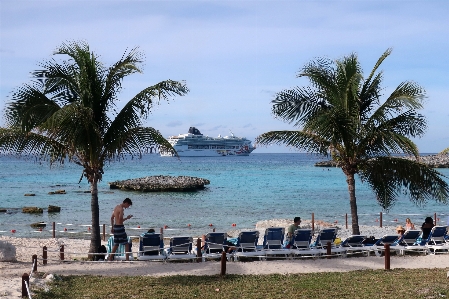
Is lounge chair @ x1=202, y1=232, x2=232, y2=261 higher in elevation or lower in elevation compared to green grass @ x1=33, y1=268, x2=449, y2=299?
higher

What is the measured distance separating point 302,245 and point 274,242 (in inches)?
27.6

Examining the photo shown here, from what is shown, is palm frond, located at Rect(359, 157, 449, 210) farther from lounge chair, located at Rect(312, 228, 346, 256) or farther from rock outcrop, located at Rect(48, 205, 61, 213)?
rock outcrop, located at Rect(48, 205, 61, 213)

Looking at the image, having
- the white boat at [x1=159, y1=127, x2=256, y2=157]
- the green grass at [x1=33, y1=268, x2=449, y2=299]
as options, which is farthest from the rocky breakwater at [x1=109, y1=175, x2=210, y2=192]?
the white boat at [x1=159, y1=127, x2=256, y2=157]

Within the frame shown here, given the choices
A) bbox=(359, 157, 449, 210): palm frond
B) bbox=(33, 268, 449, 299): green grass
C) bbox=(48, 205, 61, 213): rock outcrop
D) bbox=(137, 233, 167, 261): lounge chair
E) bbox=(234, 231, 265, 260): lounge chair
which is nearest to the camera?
bbox=(33, 268, 449, 299): green grass

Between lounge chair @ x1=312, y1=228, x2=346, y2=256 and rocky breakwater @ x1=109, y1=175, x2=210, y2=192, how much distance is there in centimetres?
4228

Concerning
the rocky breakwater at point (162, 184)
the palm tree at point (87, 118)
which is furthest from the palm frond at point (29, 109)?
the rocky breakwater at point (162, 184)

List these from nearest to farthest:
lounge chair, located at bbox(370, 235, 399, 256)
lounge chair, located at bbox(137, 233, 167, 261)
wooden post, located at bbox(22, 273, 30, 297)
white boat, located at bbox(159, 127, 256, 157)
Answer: wooden post, located at bbox(22, 273, 30, 297), lounge chair, located at bbox(137, 233, 167, 261), lounge chair, located at bbox(370, 235, 399, 256), white boat, located at bbox(159, 127, 256, 157)

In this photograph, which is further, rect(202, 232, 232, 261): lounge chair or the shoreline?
rect(202, 232, 232, 261): lounge chair

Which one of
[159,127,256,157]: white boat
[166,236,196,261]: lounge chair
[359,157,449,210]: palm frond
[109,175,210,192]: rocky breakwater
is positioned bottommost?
[166,236,196,261]: lounge chair

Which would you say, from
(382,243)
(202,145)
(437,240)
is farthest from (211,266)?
(202,145)

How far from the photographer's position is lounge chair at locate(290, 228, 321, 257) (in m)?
13.5

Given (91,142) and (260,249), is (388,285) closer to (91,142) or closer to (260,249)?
(260,249)

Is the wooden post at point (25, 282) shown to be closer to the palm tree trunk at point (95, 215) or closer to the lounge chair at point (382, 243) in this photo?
the palm tree trunk at point (95, 215)

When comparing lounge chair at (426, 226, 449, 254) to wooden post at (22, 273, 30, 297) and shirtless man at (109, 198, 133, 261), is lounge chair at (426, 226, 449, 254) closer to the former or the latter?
shirtless man at (109, 198, 133, 261)
